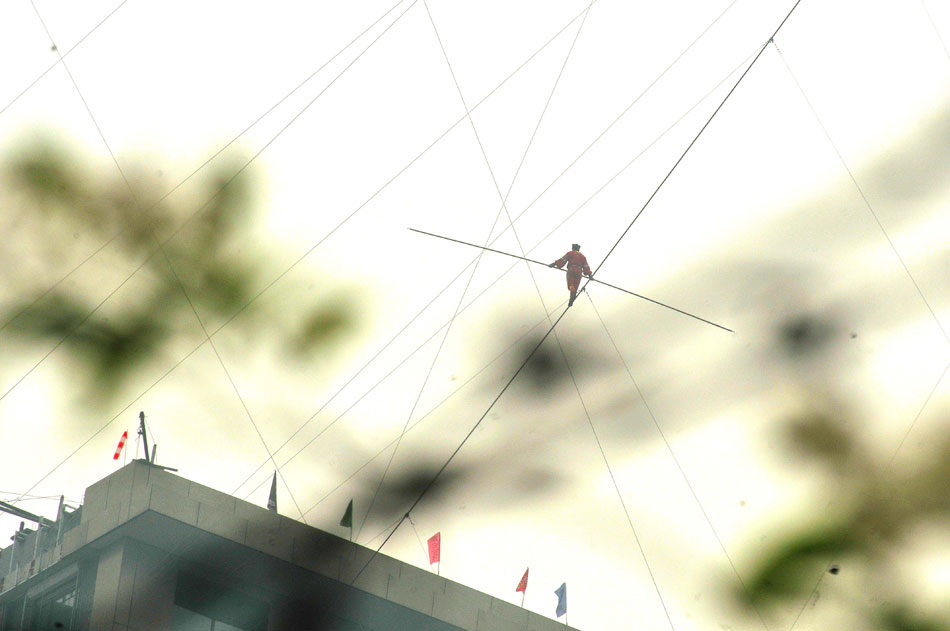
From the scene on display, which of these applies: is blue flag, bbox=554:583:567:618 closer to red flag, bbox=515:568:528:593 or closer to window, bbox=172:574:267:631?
red flag, bbox=515:568:528:593

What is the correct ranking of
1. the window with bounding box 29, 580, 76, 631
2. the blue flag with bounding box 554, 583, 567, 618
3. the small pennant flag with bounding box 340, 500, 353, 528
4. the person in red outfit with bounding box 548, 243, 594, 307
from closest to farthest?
the person in red outfit with bounding box 548, 243, 594, 307
the small pennant flag with bounding box 340, 500, 353, 528
the window with bounding box 29, 580, 76, 631
the blue flag with bounding box 554, 583, 567, 618

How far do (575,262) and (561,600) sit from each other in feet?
39.1

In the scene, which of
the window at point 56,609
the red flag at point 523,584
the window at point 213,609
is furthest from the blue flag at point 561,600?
the window at point 56,609

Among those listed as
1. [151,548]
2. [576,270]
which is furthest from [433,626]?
[576,270]

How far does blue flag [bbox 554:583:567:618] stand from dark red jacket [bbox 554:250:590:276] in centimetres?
1155

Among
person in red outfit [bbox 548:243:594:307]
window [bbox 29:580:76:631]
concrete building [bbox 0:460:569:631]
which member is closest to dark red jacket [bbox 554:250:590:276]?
person in red outfit [bbox 548:243:594:307]

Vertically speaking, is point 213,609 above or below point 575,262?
below

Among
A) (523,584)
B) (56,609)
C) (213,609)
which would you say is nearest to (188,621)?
(213,609)

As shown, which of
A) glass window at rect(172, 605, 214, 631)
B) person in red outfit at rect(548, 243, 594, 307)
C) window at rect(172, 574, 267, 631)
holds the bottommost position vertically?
glass window at rect(172, 605, 214, 631)

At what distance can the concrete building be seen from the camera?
84.1 ft

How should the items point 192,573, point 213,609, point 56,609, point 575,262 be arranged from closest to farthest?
point 575,262, point 192,573, point 213,609, point 56,609

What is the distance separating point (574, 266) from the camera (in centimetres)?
2191

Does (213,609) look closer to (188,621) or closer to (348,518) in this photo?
(188,621)

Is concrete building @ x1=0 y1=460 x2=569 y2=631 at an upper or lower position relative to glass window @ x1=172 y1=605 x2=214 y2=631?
upper
